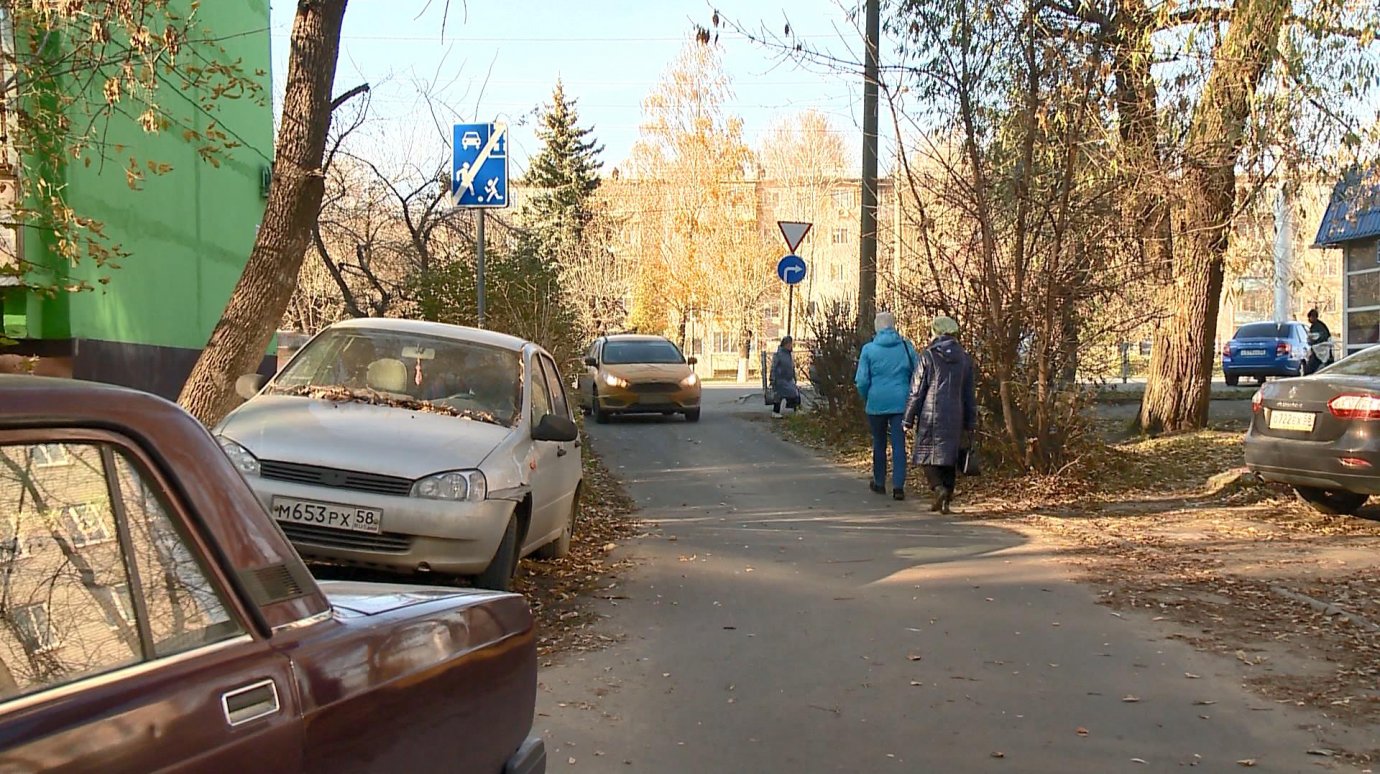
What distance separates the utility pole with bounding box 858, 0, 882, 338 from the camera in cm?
1587

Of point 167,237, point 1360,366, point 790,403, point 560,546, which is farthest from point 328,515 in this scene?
point 790,403

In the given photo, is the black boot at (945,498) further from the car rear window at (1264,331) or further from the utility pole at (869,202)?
the car rear window at (1264,331)

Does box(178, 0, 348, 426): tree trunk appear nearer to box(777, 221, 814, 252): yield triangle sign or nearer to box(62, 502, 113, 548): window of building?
box(62, 502, 113, 548): window of building

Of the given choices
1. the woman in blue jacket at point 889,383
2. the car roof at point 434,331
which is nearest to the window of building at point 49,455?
the car roof at point 434,331

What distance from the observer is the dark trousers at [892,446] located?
12.4m

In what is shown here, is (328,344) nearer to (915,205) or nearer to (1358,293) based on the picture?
(915,205)

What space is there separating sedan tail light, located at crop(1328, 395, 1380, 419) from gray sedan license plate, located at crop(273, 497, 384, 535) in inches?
283

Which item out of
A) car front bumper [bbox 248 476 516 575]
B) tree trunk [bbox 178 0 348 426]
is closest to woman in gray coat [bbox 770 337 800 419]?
tree trunk [bbox 178 0 348 426]

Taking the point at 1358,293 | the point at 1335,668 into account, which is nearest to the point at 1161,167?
the point at 1335,668

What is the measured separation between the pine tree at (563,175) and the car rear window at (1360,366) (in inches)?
1817

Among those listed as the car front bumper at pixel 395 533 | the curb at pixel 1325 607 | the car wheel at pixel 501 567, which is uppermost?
the car front bumper at pixel 395 533

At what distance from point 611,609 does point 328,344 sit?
267 cm

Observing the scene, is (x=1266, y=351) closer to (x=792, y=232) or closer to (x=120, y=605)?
(x=792, y=232)

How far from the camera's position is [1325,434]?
9852 millimetres
